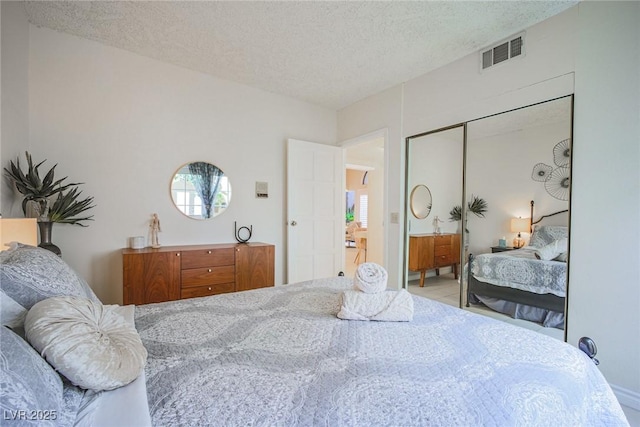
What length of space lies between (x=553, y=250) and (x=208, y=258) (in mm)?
3020

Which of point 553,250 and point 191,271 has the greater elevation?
point 553,250

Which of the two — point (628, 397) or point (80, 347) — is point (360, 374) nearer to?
point (80, 347)

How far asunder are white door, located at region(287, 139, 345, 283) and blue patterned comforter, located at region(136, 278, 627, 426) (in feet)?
7.67

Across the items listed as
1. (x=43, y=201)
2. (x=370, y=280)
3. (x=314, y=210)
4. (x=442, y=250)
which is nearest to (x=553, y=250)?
(x=442, y=250)

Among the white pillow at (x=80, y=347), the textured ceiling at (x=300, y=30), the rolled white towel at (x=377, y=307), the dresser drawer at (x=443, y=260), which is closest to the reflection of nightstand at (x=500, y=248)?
the dresser drawer at (x=443, y=260)

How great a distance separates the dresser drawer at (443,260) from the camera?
291 centimetres

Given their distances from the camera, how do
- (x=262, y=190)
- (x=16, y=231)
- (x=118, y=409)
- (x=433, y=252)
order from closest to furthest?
(x=118, y=409) → (x=16, y=231) → (x=433, y=252) → (x=262, y=190)

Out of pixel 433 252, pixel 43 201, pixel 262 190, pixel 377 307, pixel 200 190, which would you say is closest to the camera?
pixel 377 307

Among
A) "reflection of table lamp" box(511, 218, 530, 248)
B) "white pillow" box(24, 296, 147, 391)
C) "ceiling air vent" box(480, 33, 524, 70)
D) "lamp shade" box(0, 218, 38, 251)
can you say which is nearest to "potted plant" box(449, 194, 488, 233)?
"reflection of table lamp" box(511, 218, 530, 248)

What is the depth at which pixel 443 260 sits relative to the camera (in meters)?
2.99

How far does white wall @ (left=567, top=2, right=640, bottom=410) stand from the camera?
5.95 feet

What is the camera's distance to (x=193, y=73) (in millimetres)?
3156

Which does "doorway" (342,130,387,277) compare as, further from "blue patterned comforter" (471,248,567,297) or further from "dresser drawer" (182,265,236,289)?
"dresser drawer" (182,265,236,289)

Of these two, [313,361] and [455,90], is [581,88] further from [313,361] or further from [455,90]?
[313,361]
